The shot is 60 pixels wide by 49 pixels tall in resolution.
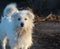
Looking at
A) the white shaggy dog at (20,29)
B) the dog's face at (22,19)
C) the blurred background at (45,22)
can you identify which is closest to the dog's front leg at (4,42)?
the white shaggy dog at (20,29)

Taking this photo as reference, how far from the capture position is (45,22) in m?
14.6

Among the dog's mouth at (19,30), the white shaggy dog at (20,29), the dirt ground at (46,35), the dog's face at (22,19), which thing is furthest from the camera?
the dirt ground at (46,35)

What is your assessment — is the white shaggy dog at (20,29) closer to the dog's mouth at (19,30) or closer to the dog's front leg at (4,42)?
the dog's mouth at (19,30)

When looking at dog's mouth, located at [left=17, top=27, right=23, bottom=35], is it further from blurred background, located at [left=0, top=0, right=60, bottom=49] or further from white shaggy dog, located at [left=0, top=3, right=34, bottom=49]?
blurred background, located at [left=0, top=0, right=60, bottom=49]

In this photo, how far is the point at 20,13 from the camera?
9016 mm

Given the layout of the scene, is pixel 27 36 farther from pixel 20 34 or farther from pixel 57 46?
pixel 57 46

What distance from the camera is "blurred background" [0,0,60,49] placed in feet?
35.1

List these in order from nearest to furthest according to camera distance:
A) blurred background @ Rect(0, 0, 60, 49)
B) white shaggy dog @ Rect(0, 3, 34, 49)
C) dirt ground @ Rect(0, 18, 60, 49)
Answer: white shaggy dog @ Rect(0, 3, 34, 49)
dirt ground @ Rect(0, 18, 60, 49)
blurred background @ Rect(0, 0, 60, 49)

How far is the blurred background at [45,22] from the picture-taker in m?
10.7

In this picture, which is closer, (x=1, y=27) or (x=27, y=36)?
(x=27, y=36)

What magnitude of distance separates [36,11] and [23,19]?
26.7ft

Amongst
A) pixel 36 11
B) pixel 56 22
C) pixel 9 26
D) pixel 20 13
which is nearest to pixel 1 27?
pixel 9 26

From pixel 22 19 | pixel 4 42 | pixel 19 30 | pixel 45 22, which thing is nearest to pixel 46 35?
pixel 4 42

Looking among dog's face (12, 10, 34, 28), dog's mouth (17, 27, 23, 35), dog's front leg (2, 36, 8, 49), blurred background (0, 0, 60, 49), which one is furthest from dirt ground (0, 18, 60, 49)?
dog's face (12, 10, 34, 28)
